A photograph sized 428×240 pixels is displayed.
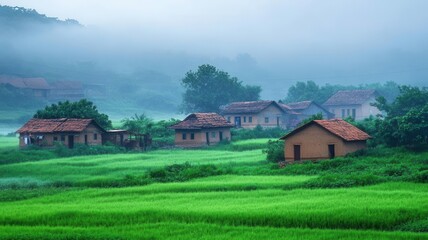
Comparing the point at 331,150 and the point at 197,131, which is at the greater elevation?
the point at 197,131

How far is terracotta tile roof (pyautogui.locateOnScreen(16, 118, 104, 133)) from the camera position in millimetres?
54219

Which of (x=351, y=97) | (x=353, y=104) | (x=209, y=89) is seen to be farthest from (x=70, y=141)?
(x=351, y=97)

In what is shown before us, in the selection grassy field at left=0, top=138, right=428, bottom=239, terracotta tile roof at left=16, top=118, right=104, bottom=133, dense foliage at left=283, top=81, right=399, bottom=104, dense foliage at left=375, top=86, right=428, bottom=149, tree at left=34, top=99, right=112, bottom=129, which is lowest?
grassy field at left=0, top=138, right=428, bottom=239

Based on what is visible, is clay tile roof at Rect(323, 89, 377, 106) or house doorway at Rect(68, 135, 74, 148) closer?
house doorway at Rect(68, 135, 74, 148)

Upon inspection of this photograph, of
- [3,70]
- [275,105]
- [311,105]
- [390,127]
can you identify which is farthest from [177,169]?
[3,70]

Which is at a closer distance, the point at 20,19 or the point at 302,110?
the point at 302,110

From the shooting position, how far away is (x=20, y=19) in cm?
18450

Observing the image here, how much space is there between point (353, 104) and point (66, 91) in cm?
4690

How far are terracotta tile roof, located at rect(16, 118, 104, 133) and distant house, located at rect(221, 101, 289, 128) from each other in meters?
23.0

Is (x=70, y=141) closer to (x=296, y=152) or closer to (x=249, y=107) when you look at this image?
(x=296, y=152)

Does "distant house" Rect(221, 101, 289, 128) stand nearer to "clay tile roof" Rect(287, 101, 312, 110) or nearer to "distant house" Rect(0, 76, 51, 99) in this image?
"clay tile roof" Rect(287, 101, 312, 110)

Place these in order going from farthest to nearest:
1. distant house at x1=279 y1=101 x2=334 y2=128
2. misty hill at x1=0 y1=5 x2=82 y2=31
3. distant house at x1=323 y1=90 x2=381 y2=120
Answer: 1. misty hill at x1=0 y1=5 x2=82 y2=31
2. distant house at x1=323 y1=90 x2=381 y2=120
3. distant house at x1=279 y1=101 x2=334 y2=128

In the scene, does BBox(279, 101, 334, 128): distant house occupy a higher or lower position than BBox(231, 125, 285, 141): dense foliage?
higher

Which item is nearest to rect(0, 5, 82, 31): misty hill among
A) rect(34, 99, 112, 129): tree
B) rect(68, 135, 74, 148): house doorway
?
rect(34, 99, 112, 129): tree
